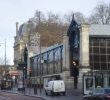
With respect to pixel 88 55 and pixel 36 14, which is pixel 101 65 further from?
pixel 36 14

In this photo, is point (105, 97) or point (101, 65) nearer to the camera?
point (105, 97)

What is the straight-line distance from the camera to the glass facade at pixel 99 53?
69312 mm

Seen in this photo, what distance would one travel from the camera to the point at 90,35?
69312mm

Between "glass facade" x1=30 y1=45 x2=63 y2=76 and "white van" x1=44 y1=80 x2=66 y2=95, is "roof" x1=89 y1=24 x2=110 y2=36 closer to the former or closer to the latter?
"glass facade" x1=30 y1=45 x2=63 y2=76

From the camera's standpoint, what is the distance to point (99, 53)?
6975 centimetres

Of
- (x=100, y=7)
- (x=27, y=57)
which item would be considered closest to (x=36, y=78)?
(x=27, y=57)

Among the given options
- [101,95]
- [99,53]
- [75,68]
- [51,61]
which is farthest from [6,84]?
[101,95]

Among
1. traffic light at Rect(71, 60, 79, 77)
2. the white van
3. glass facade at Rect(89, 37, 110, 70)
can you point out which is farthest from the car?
traffic light at Rect(71, 60, 79, 77)

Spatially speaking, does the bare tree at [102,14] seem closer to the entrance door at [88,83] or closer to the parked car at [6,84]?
the parked car at [6,84]

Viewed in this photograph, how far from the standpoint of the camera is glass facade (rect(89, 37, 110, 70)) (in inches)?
2729

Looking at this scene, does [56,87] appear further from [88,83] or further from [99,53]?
[99,53]

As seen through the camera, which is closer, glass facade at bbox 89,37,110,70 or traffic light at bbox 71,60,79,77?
glass facade at bbox 89,37,110,70

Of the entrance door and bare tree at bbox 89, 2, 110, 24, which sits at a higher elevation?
bare tree at bbox 89, 2, 110, 24

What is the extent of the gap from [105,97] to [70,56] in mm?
38459
